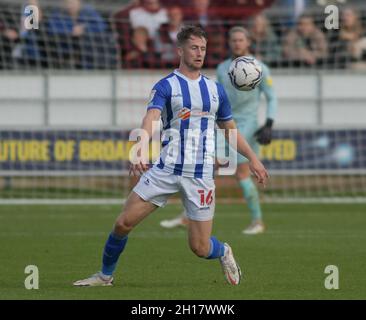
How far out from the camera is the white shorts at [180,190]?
9.11 meters

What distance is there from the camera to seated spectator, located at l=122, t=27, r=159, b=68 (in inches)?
800

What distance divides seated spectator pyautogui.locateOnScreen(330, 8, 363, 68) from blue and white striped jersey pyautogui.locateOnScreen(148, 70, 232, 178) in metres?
11.6

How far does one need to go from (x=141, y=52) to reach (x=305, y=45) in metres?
2.94

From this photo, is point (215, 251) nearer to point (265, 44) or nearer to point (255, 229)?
point (255, 229)

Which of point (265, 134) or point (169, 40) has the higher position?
point (169, 40)

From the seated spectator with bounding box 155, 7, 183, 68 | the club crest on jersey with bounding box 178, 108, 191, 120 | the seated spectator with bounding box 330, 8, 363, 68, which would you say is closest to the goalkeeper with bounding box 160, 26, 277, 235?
the club crest on jersey with bounding box 178, 108, 191, 120

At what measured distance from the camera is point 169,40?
20.4 m

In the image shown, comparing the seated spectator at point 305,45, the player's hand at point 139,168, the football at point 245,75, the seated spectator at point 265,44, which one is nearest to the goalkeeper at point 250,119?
the football at point 245,75

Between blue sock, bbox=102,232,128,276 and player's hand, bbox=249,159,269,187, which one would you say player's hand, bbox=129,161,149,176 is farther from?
player's hand, bbox=249,159,269,187

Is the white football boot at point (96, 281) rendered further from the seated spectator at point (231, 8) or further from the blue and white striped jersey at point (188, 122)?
the seated spectator at point (231, 8)

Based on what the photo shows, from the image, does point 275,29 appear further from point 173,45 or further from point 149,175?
point 149,175

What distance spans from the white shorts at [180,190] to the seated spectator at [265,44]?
11.4 meters

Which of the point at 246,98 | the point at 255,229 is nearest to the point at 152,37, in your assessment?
the point at 246,98
